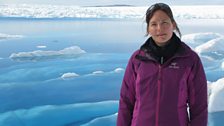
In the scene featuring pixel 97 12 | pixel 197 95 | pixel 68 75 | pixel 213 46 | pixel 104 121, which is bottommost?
pixel 104 121

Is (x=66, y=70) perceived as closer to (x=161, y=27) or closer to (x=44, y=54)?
(x=44, y=54)

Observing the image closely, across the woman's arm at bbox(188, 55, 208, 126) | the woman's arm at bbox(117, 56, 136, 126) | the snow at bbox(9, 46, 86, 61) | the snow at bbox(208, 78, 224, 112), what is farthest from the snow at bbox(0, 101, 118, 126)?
the woman's arm at bbox(188, 55, 208, 126)

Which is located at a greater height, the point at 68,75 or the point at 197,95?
the point at 197,95

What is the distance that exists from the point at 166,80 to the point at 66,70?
1257 mm

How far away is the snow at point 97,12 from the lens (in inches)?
88.5

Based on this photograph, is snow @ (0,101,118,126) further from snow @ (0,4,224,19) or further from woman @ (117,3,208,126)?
woman @ (117,3,208,126)

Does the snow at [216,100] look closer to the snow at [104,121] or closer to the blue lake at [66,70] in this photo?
the blue lake at [66,70]

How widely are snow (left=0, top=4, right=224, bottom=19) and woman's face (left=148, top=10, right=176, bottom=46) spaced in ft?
4.29

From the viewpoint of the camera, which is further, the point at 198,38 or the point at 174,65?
the point at 198,38

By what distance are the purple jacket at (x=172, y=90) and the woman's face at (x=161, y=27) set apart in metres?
0.05

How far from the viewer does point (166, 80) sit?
92 centimetres

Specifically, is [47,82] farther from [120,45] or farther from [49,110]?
[120,45]

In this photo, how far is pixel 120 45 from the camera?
7.16ft

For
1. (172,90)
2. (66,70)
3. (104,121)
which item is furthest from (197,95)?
(66,70)
